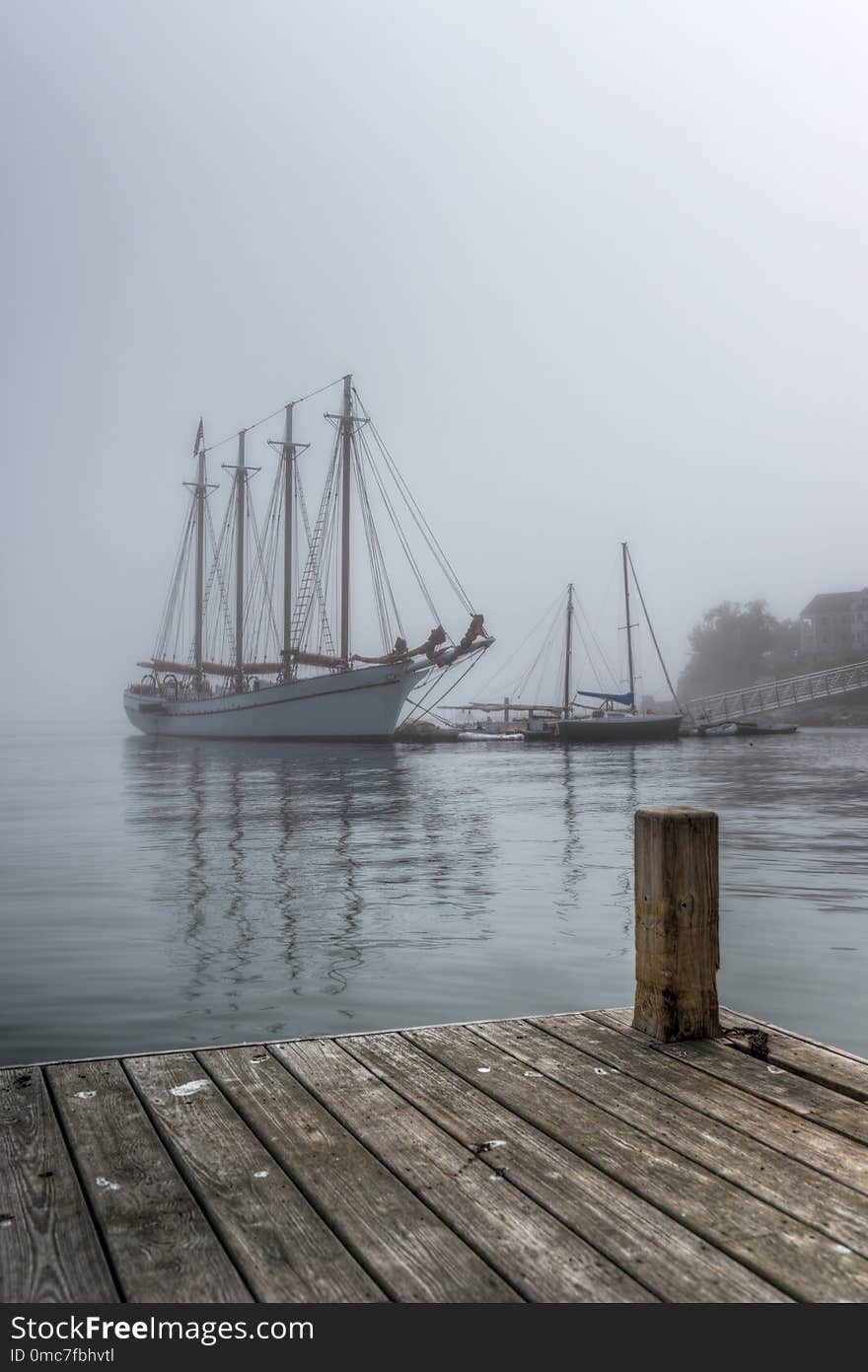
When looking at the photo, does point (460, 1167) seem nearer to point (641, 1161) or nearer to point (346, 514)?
point (641, 1161)

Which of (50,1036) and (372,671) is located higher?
(372,671)

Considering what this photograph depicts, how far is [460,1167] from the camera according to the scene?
3.39 m

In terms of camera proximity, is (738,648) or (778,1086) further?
(738,648)

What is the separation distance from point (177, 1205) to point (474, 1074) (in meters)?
1.45

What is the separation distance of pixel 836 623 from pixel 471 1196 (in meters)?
157

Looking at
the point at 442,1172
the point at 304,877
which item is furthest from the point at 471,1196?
the point at 304,877

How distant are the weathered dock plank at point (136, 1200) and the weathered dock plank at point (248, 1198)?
4cm

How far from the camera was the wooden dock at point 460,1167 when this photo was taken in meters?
2.74

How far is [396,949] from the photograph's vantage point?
10969mm

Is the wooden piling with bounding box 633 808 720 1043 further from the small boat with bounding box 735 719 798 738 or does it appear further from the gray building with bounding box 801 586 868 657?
the gray building with bounding box 801 586 868 657
